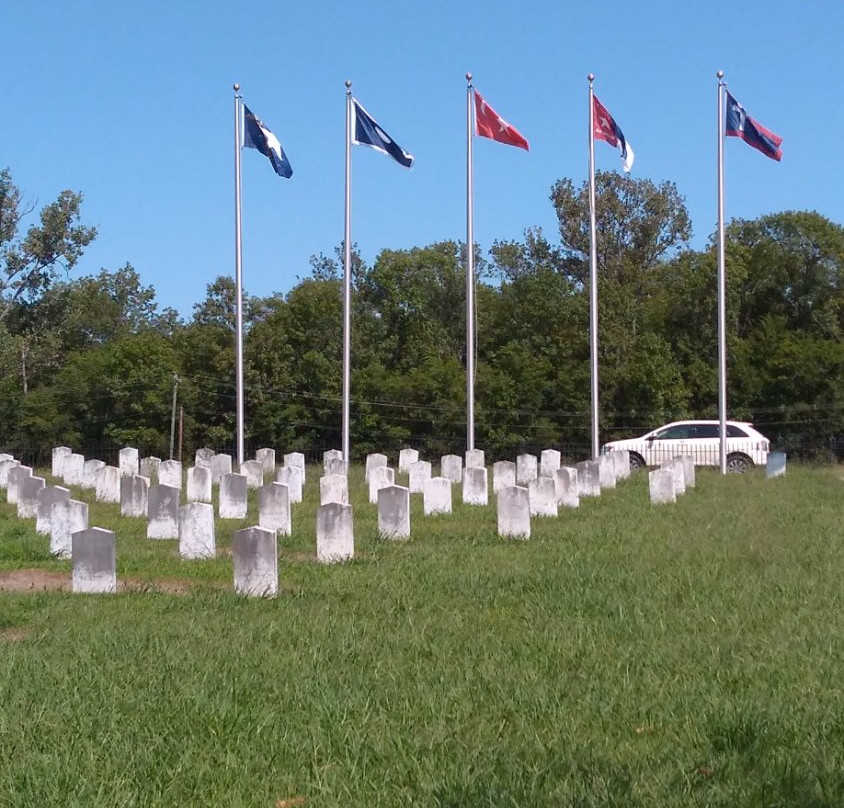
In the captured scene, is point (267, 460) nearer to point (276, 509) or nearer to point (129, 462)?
point (129, 462)

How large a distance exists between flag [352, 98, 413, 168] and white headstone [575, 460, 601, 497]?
8.91m

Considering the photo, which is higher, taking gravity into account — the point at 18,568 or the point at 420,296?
the point at 420,296

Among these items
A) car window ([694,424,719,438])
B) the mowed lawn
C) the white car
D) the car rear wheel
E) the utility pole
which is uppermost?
the utility pole

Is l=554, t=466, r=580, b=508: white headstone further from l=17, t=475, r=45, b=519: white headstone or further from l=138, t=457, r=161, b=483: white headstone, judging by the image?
l=138, t=457, r=161, b=483: white headstone

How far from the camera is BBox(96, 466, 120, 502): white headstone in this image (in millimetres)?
23234

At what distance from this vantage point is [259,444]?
46562 mm

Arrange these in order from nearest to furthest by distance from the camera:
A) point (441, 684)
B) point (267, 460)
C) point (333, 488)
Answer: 1. point (441, 684)
2. point (333, 488)
3. point (267, 460)

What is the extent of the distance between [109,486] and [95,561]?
1209 centimetres

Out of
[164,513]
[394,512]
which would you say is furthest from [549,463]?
[164,513]

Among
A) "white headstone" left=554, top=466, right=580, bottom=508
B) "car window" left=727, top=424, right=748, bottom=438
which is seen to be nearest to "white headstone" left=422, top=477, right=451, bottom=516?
"white headstone" left=554, top=466, right=580, bottom=508

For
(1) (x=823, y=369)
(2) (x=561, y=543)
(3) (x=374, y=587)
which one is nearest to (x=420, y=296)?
(1) (x=823, y=369)

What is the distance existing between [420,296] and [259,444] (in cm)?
1186

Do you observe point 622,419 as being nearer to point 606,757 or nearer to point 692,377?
point 692,377

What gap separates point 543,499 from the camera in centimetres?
1858
